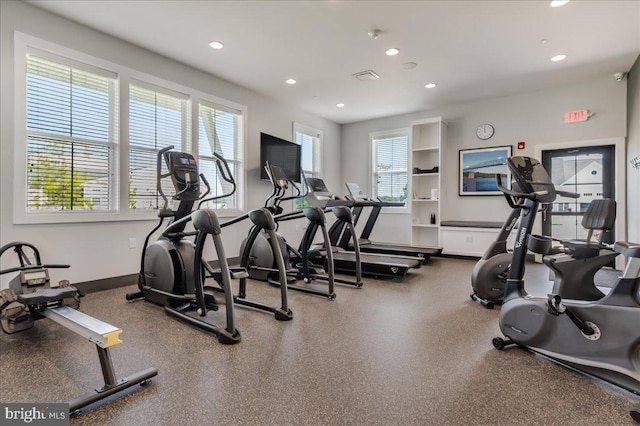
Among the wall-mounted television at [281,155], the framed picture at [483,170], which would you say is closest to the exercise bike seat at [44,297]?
the wall-mounted television at [281,155]

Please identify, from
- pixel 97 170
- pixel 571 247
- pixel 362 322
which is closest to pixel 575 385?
pixel 571 247

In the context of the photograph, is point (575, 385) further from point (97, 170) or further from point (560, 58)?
point (97, 170)

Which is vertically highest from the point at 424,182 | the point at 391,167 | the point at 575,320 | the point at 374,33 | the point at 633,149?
the point at 374,33

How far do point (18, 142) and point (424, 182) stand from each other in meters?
6.65

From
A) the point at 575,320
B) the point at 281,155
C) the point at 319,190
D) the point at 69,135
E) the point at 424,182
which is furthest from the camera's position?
the point at 424,182

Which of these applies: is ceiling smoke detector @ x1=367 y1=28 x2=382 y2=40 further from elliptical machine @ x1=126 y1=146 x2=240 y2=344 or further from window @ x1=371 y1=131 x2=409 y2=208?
window @ x1=371 y1=131 x2=409 y2=208

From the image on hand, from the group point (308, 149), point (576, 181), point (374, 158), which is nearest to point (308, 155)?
point (308, 149)

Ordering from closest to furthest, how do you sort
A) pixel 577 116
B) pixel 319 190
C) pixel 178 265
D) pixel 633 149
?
pixel 178 265 → pixel 633 149 → pixel 319 190 → pixel 577 116

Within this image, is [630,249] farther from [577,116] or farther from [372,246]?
[577,116]

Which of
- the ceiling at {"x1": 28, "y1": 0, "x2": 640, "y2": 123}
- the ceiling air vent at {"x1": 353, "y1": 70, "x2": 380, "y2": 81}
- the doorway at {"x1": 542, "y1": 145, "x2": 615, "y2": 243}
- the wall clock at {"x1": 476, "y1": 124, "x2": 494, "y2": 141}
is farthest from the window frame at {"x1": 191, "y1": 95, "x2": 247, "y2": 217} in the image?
the doorway at {"x1": 542, "y1": 145, "x2": 615, "y2": 243}

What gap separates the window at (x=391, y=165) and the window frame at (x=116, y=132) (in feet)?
11.3

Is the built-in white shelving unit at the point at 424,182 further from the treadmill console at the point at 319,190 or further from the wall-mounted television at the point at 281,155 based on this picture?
the treadmill console at the point at 319,190

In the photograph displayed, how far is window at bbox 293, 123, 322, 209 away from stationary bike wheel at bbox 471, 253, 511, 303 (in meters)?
4.21

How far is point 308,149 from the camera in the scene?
7.53 m
